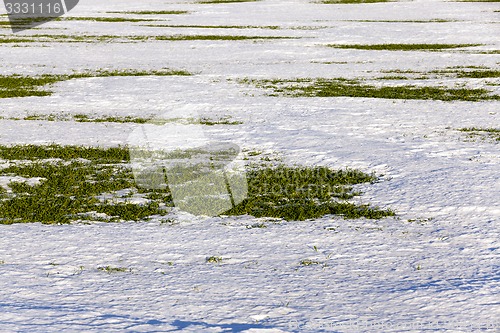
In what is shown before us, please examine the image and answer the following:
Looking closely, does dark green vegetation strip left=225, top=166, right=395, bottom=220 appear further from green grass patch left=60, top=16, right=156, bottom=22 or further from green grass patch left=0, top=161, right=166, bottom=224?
green grass patch left=60, top=16, right=156, bottom=22

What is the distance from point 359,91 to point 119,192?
13.3 meters

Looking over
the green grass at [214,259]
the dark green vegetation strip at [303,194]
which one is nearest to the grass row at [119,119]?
the dark green vegetation strip at [303,194]

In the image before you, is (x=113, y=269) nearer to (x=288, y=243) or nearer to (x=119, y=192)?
(x=288, y=243)

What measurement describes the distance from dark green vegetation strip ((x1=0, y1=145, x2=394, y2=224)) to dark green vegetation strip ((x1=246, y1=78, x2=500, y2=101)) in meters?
9.79

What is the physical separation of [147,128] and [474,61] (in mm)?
17828

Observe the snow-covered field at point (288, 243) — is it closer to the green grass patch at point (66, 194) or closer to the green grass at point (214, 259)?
the green grass at point (214, 259)

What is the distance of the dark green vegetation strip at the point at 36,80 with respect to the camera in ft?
82.8

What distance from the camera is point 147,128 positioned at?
19.2m

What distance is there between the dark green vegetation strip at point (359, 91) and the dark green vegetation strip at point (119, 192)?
9785 mm

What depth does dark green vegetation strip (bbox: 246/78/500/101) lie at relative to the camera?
76.7 ft

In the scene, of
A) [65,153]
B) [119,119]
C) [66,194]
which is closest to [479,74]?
[119,119]

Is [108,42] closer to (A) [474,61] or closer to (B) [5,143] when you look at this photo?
(A) [474,61]

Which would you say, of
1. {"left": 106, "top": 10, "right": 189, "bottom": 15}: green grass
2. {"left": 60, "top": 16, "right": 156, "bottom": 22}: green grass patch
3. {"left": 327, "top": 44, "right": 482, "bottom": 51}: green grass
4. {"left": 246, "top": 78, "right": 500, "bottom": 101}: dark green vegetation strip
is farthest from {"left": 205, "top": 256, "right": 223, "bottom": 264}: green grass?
{"left": 106, "top": 10, "right": 189, "bottom": 15}: green grass

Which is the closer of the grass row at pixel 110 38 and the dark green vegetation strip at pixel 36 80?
the dark green vegetation strip at pixel 36 80
